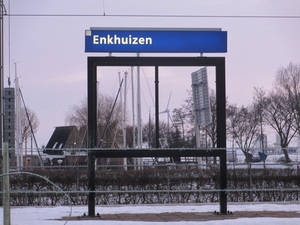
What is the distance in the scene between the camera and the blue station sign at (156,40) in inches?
510

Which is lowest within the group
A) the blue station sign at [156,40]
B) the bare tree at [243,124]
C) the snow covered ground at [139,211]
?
the snow covered ground at [139,211]

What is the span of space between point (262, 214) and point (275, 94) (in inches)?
1168

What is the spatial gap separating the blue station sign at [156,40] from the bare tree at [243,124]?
965 inches

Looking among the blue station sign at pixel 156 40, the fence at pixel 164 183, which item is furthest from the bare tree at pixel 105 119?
the blue station sign at pixel 156 40

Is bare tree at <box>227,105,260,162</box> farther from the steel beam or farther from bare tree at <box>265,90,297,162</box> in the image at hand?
the steel beam

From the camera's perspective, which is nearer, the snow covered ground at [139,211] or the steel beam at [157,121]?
the snow covered ground at [139,211]

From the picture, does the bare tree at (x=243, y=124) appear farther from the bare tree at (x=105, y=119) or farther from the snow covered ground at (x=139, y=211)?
the snow covered ground at (x=139, y=211)

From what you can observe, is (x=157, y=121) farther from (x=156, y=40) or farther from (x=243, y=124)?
(x=243, y=124)

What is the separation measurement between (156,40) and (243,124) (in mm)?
27809

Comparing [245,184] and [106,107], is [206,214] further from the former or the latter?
[106,107]

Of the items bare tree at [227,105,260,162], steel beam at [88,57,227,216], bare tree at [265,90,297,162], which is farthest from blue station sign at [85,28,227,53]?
Answer: bare tree at [265,90,297,162]

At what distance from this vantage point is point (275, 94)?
138ft

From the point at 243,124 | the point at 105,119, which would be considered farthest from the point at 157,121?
the point at 243,124

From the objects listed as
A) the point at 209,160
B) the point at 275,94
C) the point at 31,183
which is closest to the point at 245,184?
the point at 209,160
